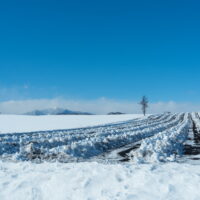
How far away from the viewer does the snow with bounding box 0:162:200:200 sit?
7293 mm

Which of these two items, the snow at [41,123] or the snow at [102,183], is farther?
the snow at [41,123]

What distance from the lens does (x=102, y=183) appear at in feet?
26.3

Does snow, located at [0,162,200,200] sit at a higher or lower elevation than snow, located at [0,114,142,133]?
lower

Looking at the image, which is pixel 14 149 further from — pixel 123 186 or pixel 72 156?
pixel 123 186

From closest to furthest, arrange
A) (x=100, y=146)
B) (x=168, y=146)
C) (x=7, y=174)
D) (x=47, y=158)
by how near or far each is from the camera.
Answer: (x=7, y=174) → (x=47, y=158) → (x=168, y=146) → (x=100, y=146)

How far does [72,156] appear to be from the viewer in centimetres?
1326

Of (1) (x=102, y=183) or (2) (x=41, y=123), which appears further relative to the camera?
(2) (x=41, y=123)

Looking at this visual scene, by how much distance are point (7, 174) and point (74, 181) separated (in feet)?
9.46

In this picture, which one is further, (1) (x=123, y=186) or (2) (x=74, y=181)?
(2) (x=74, y=181)

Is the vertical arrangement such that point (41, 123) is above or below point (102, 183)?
above

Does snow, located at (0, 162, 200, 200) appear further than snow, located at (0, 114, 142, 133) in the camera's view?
No

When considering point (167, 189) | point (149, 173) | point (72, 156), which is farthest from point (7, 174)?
point (167, 189)

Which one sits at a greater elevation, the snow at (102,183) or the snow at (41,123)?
the snow at (41,123)

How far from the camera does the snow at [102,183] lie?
287 inches
